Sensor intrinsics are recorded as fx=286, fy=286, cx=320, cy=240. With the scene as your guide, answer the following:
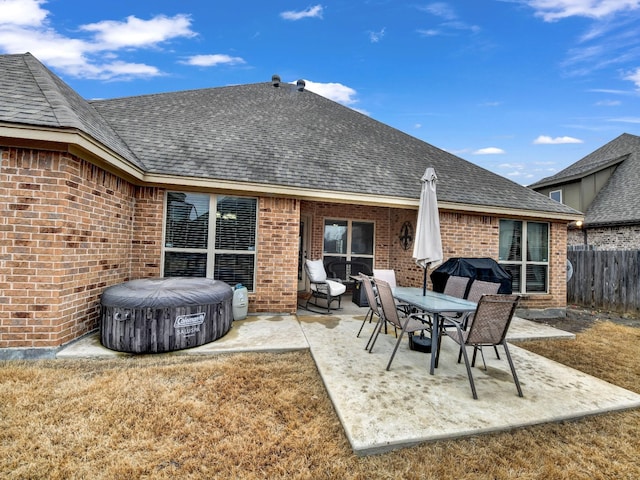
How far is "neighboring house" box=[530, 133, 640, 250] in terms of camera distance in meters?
10.3

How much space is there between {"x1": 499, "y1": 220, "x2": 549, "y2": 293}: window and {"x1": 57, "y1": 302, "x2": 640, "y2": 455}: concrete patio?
2.96 m

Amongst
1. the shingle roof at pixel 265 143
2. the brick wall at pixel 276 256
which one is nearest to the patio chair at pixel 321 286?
the brick wall at pixel 276 256

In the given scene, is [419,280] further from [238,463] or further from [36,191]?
[36,191]

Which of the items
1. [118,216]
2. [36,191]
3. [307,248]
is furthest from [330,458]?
[307,248]

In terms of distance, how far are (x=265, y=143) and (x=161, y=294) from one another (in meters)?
4.70

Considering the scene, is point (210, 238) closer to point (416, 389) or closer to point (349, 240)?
point (349, 240)

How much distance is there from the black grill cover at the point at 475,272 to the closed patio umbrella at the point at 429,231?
1.48 m

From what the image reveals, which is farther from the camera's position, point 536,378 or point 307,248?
point 307,248

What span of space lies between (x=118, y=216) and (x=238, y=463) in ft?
15.0

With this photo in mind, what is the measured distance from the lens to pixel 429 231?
4.59 m

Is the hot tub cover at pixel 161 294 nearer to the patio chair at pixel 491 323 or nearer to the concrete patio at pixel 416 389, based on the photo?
the concrete patio at pixel 416 389

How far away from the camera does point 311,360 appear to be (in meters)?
3.84

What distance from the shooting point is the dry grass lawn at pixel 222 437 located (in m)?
1.97

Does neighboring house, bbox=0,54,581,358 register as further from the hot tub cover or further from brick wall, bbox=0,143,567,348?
the hot tub cover
